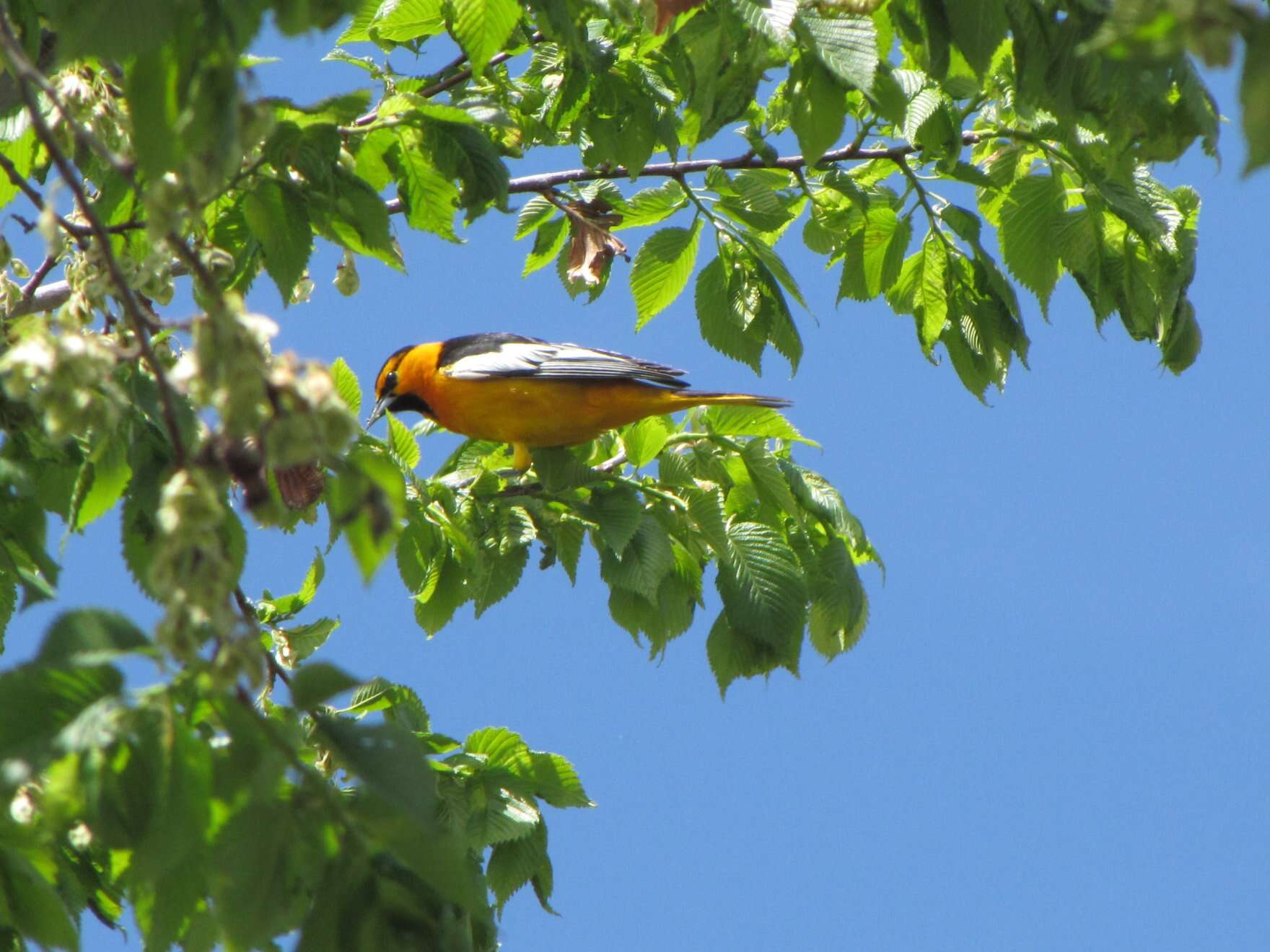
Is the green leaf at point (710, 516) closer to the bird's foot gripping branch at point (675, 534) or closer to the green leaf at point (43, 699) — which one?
the bird's foot gripping branch at point (675, 534)

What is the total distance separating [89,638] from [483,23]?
1922mm

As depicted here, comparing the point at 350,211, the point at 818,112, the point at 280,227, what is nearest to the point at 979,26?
the point at 818,112

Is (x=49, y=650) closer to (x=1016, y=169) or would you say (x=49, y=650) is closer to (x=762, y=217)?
(x=762, y=217)

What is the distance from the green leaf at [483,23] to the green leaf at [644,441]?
4.85ft

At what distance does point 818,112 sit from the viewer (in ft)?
8.57

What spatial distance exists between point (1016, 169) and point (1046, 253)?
444 millimetres

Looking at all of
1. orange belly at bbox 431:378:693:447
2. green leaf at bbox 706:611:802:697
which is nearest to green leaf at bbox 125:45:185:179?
green leaf at bbox 706:611:802:697

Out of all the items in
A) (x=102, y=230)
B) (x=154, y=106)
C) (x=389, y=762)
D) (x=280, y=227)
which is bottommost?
(x=389, y=762)

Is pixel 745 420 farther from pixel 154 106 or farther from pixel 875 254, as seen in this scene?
pixel 154 106

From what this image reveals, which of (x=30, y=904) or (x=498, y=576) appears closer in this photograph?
(x=30, y=904)

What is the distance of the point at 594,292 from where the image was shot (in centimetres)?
457

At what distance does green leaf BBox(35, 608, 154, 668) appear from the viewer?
1.38 meters

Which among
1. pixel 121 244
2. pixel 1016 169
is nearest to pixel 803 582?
pixel 1016 169

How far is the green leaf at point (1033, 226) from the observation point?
3.83 metres
